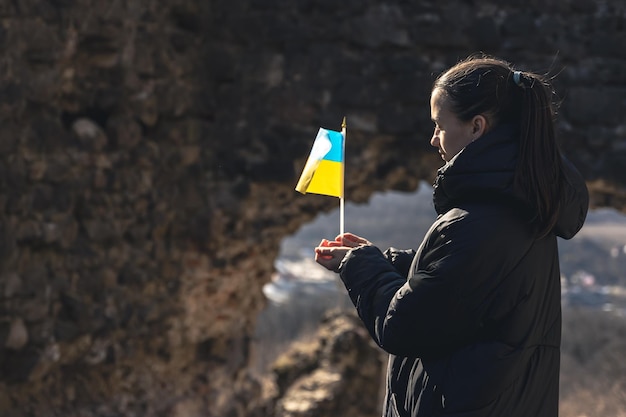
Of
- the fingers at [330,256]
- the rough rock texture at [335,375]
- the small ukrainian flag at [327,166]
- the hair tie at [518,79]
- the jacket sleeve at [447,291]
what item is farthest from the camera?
the rough rock texture at [335,375]

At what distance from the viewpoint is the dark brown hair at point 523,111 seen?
7.79 feet

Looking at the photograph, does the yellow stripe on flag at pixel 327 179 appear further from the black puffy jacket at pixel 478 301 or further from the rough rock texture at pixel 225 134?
the rough rock texture at pixel 225 134

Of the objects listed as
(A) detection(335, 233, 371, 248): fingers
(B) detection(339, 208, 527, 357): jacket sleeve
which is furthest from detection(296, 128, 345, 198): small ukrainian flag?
(B) detection(339, 208, 527, 357): jacket sleeve

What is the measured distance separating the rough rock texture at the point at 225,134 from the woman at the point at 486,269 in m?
3.40

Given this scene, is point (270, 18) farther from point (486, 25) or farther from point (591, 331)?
point (591, 331)

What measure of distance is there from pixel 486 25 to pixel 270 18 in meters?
1.29

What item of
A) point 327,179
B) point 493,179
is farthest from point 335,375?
point 493,179

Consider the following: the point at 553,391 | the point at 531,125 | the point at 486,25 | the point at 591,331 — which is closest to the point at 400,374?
the point at 553,391

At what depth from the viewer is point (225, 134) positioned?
636cm

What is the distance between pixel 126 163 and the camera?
5.87m

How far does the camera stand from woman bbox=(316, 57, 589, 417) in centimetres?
234

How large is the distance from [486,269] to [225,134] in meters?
4.18

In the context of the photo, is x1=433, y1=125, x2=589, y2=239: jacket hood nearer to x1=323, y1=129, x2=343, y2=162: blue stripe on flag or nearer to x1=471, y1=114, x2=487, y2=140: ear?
x1=471, y1=114, x2=487, y2=140: ear

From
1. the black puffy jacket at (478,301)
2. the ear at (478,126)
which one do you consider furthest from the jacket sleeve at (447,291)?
the ear at (478,126)
